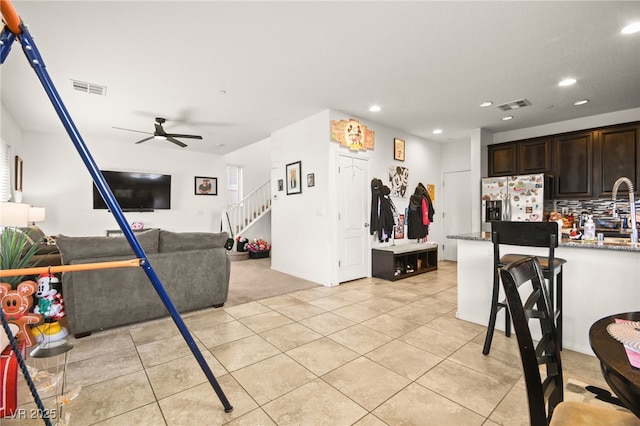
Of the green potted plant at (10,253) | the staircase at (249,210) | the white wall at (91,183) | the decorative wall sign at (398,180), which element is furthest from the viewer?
the staircase at (249,210)

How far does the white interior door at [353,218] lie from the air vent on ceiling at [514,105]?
2.21 m

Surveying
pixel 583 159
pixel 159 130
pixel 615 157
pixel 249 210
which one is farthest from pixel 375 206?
pixel 249 210

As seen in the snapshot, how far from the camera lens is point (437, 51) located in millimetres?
2807

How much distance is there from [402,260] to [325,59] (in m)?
3.66

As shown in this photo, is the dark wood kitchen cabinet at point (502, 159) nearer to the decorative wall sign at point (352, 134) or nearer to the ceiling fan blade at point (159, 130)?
the decorative wall sign at point (352, 134)

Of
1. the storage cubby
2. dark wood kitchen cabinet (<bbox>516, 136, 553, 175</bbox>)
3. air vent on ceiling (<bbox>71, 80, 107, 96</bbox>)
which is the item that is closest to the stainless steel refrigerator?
dark wood kitchen cabinet (<bbox>516, 136, 553, 175</bbox>)

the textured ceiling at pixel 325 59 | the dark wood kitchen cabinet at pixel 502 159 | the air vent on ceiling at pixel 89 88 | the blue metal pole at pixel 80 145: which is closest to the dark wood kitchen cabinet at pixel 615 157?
the textured ceiling at pixel 325 59

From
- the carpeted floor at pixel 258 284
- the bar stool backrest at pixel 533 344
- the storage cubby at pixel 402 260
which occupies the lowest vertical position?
the carpeted floor at pixel 258 284

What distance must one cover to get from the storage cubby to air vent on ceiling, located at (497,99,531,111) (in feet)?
8.68

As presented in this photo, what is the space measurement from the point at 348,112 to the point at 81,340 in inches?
170

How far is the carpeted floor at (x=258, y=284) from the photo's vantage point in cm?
397

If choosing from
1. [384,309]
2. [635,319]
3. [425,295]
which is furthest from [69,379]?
[425,295]

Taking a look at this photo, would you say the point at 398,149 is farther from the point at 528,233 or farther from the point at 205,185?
the point at 205,185

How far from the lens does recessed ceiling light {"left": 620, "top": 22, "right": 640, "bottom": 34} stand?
8.02ft
